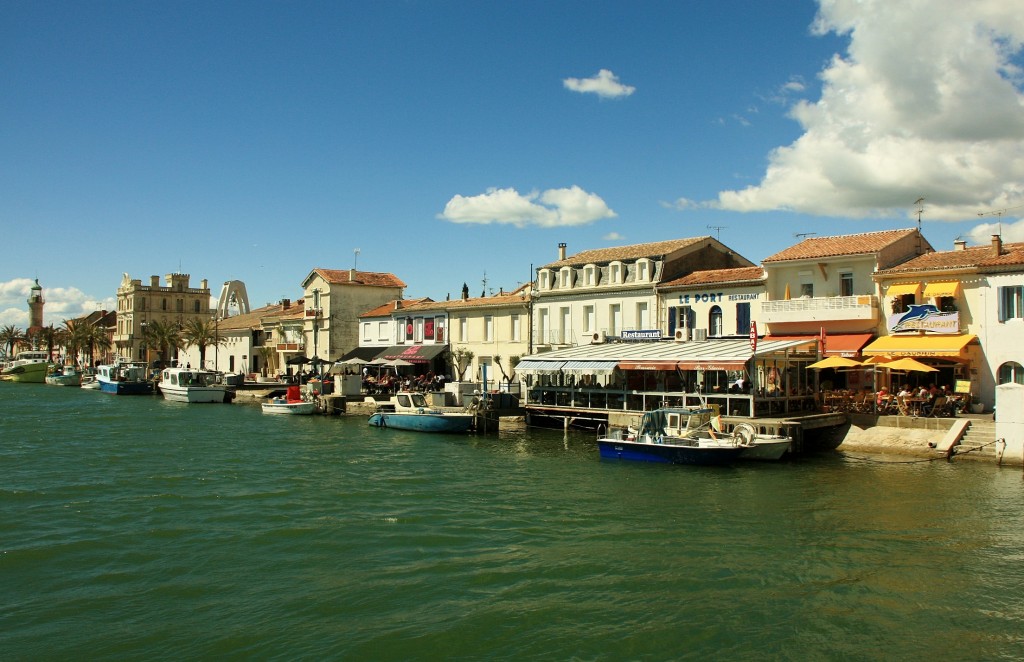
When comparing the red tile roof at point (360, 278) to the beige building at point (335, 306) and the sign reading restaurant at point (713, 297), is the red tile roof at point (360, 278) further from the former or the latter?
the sign reading restaurant at point (713, 297)

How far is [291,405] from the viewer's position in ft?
145

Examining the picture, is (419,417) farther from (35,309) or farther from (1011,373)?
(35,309)

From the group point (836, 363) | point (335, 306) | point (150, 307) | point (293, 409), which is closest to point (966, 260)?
point (836, 363)

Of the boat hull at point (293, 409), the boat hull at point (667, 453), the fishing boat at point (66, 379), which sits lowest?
the boat hull at point (667, 453)

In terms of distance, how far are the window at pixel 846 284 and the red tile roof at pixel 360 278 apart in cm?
3666

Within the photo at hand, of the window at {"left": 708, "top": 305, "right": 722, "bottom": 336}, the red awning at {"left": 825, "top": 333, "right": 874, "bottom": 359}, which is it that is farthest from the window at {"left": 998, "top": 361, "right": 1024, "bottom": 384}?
the window at {"left": 708, "top": 305, "right": 722, "bottom": 336}

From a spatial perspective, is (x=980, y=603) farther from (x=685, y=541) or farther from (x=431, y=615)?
(x=431, y=615)

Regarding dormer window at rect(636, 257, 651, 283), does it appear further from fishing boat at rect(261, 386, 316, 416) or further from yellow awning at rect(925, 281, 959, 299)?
fishing boat at rect(261, 386, 316, 416)

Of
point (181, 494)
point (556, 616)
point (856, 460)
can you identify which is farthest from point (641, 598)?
point (856, 460)

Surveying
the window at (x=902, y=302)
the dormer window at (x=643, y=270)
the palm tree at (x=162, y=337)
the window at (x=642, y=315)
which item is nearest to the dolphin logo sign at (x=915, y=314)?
the window at (x=902, y=302)

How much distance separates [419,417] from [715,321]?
48.0ft

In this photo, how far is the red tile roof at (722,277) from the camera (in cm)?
3442

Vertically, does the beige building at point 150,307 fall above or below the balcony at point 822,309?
above

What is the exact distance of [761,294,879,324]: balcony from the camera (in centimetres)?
3027
